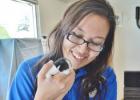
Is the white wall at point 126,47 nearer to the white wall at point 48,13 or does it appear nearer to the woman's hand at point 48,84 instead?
the white wall at point 48,13

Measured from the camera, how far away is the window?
1861 mm

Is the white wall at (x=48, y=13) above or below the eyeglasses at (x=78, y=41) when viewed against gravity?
above

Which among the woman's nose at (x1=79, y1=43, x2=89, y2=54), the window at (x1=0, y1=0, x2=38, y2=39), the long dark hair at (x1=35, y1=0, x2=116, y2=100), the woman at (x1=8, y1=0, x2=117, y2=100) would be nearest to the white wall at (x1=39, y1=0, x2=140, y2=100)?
the window at (x1=0, y1=0, x2=38, y2=39)

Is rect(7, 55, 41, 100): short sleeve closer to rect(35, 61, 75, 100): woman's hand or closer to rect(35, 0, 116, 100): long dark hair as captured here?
rect(35, 0, 116, 100): long dark hair

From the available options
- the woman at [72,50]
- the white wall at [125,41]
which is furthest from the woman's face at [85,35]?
the white wall at [125,41]

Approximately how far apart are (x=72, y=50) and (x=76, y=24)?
0.29ft

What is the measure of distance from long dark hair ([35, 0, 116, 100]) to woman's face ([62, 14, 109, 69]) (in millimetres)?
18

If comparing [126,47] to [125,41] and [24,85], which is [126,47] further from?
[24,85]

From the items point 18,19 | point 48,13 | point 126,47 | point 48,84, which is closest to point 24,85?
point 48,84

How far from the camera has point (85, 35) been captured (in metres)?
0.77

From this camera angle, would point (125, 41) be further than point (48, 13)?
Yes

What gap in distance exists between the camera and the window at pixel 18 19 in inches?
73.3

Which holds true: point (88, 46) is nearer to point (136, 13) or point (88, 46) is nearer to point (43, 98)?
point (43, 98)

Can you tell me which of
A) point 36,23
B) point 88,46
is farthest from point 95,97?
point 36,23
